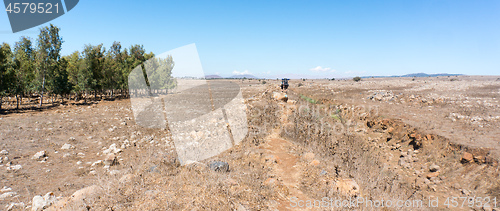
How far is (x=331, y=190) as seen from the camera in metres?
4.68

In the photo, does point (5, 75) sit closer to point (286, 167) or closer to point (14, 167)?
point (14, 167)

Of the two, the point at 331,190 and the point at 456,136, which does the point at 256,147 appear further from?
the point at 456,136

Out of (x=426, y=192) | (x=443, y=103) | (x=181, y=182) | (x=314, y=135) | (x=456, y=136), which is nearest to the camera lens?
(x=181, y=182)

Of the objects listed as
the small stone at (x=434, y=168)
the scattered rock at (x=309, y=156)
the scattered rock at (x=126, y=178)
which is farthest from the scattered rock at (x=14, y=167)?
the small stone at (x=434, y=168)

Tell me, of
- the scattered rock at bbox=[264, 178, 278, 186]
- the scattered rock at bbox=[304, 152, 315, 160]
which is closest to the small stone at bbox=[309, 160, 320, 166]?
the scattered rock at bbox=[304, 152, 315, 160]

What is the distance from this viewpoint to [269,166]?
6340mm

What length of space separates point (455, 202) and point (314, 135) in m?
4.96

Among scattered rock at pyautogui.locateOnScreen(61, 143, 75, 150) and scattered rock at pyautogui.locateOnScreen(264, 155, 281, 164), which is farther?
scattered rock at pyautogui.locateOnScreen(61, 143, 75, 150)

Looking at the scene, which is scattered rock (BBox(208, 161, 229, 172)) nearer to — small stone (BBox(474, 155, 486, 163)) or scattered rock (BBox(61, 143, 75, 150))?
scattered rock (BBox(61, 143, 75, 150))

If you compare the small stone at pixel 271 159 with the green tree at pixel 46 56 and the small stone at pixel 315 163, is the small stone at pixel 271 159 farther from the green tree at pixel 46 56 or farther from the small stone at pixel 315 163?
the green tree at pixel 46 56

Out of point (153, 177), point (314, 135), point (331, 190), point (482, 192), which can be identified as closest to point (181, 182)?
point (153, 177)

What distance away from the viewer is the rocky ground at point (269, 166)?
13.7 feet

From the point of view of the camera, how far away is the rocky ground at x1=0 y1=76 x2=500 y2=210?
4.18 m

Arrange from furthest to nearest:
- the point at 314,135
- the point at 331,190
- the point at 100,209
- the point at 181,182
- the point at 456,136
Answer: the point at 456,136
the point at 314,135
the point at 331,190
the point at 181,182
the point at 100,209
